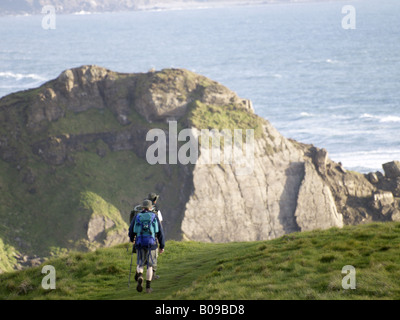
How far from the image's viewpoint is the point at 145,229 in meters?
22.6

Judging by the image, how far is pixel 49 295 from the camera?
76.8ft

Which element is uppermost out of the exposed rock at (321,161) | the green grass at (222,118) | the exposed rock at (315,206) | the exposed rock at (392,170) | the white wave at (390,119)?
the white wave at (390,119)

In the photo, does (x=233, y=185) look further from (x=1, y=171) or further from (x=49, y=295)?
(x=49, y=295)

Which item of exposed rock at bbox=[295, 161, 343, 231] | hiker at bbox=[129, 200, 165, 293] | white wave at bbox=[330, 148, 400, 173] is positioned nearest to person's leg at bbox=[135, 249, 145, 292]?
hiker at bbox=[129, 200, 165, 293]

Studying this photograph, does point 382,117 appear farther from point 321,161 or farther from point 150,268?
point 150,268

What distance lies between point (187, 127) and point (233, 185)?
1164 centimetres

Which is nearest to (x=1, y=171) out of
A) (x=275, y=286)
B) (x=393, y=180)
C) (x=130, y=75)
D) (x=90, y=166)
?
(x=90, y=166)

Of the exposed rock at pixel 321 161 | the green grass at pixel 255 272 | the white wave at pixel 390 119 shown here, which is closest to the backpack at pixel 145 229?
the green grass at pixel 255 272

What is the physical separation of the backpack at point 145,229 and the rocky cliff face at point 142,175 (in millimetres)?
57213

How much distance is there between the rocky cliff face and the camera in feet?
268

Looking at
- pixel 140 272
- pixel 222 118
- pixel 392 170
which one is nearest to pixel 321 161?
pixel 392 170

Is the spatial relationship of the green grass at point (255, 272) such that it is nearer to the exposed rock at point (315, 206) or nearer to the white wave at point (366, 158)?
the exposed rock at point (315, 206)

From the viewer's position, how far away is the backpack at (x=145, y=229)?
2253 cm

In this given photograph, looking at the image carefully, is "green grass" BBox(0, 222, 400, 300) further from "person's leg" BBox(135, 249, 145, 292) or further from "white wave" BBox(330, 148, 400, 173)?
"white wave" BBox(330, 148, 400, 173)
